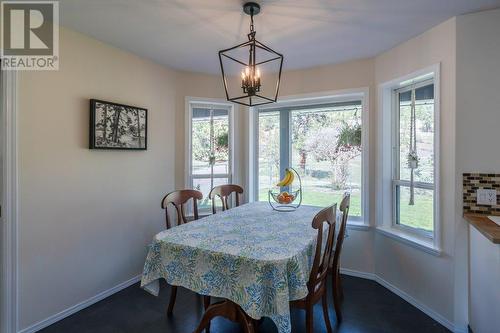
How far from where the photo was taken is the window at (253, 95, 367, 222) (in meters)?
3.20

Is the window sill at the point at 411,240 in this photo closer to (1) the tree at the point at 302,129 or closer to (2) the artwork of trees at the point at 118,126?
(1) the tree at the point at 302,129

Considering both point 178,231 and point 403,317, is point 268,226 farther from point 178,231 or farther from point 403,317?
point 403,317

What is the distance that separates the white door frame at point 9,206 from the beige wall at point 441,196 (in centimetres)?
328

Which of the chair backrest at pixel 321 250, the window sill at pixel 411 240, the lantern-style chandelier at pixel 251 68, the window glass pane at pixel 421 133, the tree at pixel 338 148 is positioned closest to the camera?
the chair backrest at pixel 321 250

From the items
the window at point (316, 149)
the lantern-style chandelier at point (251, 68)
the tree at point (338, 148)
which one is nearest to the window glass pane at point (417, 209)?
the window at point (316, 149)

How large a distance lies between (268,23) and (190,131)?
5.82 feet

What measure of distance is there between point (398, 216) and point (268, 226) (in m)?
1.64

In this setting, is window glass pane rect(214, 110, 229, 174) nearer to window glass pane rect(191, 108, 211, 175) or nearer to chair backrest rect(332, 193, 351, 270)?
window glass pane rect(191, 108, 211, 175)

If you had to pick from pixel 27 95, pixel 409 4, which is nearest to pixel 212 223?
pixel 27 95

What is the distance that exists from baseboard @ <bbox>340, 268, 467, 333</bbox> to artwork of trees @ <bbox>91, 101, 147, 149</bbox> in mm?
2819

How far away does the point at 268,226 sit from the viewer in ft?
6.76

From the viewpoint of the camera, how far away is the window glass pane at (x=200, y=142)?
3.56 m

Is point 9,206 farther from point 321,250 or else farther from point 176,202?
point 321,250

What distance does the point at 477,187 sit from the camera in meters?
2.00
